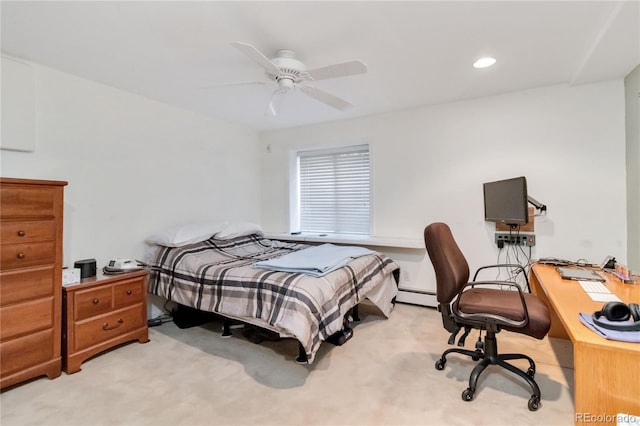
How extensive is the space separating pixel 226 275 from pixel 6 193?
58.0 inches

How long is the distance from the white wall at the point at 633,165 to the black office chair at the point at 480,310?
1286mm

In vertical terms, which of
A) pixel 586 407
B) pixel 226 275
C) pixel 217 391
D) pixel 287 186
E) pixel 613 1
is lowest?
pixel 217 391

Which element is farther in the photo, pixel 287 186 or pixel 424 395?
pixel 287 186

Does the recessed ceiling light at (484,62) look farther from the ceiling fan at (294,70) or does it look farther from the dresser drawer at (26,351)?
the dresser drawer at (26,351)

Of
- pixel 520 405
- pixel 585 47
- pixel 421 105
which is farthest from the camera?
pixel 421 105

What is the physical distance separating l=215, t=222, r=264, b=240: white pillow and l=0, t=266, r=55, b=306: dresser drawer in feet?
4.98

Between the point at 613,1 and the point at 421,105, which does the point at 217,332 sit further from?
the point at 613,1

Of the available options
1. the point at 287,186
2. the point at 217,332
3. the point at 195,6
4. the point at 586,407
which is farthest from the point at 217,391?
the point at 287,186

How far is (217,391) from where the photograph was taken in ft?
6.39

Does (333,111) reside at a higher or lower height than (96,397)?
higher

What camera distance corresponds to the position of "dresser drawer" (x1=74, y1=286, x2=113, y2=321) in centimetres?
220

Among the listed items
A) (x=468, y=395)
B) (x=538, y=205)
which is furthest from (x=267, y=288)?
(x=538, y=205)

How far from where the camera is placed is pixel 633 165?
98.4 inches

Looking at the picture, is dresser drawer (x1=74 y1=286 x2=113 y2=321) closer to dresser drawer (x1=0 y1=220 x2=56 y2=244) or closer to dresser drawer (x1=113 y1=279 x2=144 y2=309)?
dresser drawer (x1=113 y1=279 x2=144 y2=309)
